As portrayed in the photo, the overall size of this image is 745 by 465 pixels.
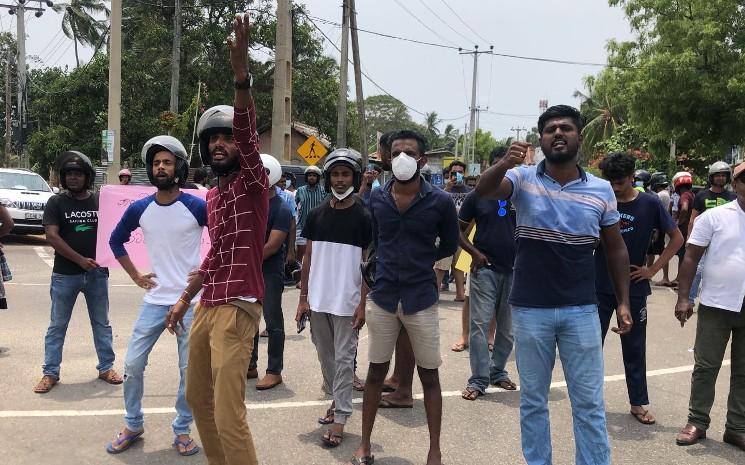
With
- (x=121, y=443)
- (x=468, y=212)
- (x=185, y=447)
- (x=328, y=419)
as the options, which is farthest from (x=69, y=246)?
(x=468, y=212)

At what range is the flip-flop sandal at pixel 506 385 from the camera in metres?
5.64

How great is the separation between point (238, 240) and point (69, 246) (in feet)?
9.12

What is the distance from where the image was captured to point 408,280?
3.97 m

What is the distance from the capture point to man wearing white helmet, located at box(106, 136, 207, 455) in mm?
4227

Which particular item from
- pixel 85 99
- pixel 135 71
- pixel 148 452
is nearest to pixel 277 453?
pixel 148 452

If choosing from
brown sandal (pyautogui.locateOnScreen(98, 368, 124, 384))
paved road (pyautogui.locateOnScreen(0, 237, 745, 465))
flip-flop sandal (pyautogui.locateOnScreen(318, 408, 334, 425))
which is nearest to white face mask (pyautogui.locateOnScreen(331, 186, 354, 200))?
flip-flop sandal (pyautogui.locateOnScreen(318, 408, 334, 425))

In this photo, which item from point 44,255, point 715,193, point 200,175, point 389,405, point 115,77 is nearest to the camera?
point 389,405

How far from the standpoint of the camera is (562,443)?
4.46m

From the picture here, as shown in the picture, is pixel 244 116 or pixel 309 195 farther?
pixel 309 195

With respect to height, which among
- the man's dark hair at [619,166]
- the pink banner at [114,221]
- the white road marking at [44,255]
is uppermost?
the man's dark hair at [619,166]

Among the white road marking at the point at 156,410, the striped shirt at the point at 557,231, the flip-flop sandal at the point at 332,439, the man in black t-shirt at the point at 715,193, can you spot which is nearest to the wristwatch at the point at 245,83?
the striped shirt at the point at 557,231

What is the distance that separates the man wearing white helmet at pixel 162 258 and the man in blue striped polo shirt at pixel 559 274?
6.67ft

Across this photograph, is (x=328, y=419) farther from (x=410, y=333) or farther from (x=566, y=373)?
(x=566, y=373)

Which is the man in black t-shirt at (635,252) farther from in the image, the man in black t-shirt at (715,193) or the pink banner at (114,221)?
the man in black t-shirt at (715,193)
